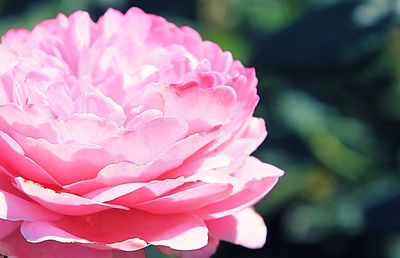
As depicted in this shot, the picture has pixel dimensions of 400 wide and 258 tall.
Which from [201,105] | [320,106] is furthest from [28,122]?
[320,106]

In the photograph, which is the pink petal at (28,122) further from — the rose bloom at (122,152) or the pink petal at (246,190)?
the pink petal at (246,190)

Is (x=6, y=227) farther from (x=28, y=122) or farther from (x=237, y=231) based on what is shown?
(x=237, y=231)

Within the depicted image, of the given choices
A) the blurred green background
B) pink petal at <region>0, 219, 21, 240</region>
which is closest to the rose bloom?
pink petal at <region>0, 219, 21, 240</region>

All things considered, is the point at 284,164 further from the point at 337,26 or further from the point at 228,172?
the point at 228,172

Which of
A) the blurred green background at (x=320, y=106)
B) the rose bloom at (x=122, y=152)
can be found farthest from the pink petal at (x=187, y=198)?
the blurred green background at (x=320, y=106)

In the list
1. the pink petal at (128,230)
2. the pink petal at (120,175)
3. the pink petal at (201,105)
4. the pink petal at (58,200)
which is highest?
the pink petal at (201,105)

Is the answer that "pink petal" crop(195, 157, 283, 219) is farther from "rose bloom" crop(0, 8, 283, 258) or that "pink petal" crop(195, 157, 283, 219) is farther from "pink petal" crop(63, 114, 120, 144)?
"pink petal" crop(63, 114, 120, 144)

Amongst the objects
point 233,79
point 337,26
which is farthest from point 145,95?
point 337,26
